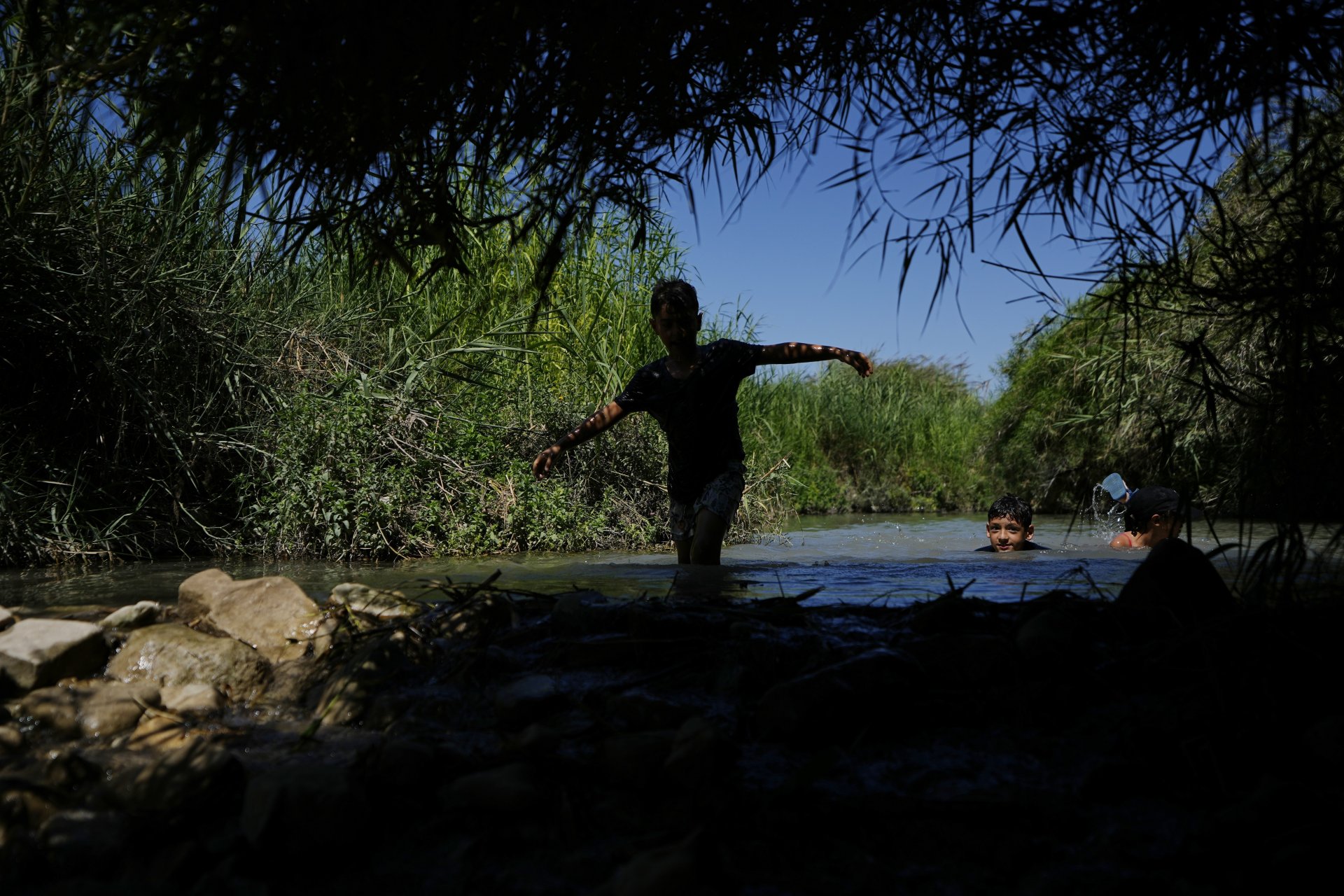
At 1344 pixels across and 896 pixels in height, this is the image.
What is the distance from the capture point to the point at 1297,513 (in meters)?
2.82

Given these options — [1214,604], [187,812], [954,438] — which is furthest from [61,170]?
[954,438]

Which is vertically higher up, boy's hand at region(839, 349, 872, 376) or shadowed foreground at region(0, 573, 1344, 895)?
boy's hand at region(839, 349, 872, 376)

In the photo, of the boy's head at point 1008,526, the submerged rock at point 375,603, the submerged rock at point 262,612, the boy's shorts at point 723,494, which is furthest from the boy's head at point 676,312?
the boy's head at point 1008,526

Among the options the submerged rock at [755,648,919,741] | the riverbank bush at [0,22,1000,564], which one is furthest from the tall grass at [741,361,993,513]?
the submerged rock at [755,648,919,741]

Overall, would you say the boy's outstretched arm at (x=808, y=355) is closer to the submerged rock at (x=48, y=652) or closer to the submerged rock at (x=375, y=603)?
the submerged rock at (x=375, y=603)

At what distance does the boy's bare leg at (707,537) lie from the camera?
608 cm

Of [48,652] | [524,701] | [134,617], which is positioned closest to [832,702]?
[524,701]

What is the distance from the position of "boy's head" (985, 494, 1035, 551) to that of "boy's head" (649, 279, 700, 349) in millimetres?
3775

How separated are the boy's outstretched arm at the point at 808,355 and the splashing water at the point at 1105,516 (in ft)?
24.1

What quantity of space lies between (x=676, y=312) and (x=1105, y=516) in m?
9.13

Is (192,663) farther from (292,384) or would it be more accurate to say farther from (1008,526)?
(1008,526)

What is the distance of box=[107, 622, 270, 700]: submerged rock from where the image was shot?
3475 mm

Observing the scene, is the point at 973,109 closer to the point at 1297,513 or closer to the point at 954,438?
the point at 1297,513

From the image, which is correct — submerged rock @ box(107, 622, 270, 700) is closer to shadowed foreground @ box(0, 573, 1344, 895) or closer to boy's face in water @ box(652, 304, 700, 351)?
shadowed foreground @ box(0, 573, 1344, 895)
